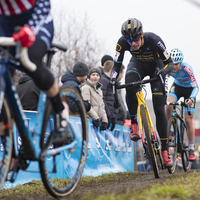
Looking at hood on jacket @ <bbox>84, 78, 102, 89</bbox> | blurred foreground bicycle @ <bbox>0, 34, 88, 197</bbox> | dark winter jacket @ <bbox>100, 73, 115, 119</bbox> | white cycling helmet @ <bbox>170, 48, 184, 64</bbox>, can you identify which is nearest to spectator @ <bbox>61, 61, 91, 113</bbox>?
hood on jacket @ <bbox>84, 78, 102, 89</bbox>

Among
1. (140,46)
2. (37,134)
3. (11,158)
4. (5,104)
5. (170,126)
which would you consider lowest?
(170,126)

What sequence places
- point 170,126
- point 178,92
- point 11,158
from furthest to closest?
point 178,92, point 170,126, point 11,158

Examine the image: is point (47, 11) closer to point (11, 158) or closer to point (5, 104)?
point (5, 104)

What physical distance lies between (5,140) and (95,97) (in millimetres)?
5585

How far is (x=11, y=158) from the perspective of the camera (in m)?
3.52

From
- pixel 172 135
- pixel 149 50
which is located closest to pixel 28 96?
pixel 149 50

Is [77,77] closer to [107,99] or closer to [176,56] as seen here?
[107,99]

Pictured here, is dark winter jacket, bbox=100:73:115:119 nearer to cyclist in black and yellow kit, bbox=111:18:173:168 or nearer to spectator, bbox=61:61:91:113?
spectator, bbox=61:61:91:113

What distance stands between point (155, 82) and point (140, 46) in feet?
2.60

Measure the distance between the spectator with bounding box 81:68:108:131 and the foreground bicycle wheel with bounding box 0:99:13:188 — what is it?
17.1 feet

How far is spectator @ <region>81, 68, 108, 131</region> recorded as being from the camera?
8.73m

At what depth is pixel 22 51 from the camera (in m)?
3.17

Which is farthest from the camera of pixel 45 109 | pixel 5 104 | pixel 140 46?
pixel 140 46

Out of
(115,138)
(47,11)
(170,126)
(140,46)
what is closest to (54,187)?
(47,11)
